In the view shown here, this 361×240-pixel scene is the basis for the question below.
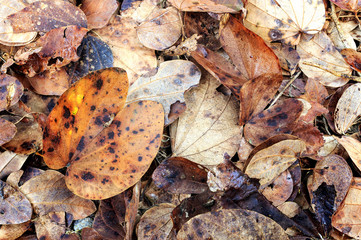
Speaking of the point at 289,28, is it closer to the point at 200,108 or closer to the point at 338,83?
the point at 338,83

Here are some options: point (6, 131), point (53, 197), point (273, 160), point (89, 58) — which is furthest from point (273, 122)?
point (6, 131)

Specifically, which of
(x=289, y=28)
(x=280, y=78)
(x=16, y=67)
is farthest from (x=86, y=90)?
(x=289, y=28)

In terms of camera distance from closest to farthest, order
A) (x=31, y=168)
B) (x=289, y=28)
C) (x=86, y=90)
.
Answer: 1. (x=86, y=90)
2. (x=31, y=168)
3. (x=289, y=28)

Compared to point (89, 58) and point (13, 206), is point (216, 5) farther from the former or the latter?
point (13, 206)

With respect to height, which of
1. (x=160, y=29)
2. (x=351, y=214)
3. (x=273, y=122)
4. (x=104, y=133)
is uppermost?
(x=160, y=29)

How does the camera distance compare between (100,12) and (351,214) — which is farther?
(100,12)

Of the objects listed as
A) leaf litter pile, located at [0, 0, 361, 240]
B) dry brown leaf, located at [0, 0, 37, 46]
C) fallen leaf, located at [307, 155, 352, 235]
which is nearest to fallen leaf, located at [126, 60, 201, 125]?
leaf litter pile, located at [0, 0, 361, 240]

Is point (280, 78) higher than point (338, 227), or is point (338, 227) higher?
point (280, 78)
